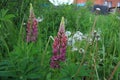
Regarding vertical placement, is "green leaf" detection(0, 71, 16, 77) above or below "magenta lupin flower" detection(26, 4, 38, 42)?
below

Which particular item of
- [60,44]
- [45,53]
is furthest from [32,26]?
[60,44]

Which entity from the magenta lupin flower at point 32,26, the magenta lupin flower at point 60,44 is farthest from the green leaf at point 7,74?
the magenta lupin flower at point 32,26

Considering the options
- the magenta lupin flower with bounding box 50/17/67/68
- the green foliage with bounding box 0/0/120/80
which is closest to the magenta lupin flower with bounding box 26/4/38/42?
the green foliage with bounding box 0/0/120/80

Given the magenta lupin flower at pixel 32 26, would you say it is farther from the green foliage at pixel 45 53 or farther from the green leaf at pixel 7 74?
the green leaf at pixel 7 74

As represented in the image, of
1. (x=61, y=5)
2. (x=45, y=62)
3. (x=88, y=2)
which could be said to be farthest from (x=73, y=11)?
(x=45, y=62)

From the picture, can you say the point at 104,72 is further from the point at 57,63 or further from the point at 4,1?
the point at 4,1

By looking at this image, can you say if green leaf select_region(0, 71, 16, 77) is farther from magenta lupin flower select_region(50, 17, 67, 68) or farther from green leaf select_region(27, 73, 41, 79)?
magenta lupin flower select_region(50, 17, 67, 68)

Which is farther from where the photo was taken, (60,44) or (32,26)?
(32,26)

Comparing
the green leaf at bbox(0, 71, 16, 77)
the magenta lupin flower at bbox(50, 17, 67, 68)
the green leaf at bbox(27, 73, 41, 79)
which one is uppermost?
the magenta lupin flower at bbox(50, 17, 67, 68)

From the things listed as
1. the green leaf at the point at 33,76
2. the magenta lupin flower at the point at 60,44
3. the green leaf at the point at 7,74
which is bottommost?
the green leaf at the point at 33,76

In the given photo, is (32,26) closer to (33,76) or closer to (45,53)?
(45,53)

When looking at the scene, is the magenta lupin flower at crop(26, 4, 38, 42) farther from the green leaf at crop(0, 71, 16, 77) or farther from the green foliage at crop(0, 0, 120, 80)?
the green leaf at crop(0, 71, 16, 77)

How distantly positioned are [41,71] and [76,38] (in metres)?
0.71

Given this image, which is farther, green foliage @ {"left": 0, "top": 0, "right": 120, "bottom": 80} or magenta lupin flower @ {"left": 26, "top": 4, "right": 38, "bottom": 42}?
magenta lupin flower @ {"left": 26, "top": 4, "right": 38, "bottom": 42}
